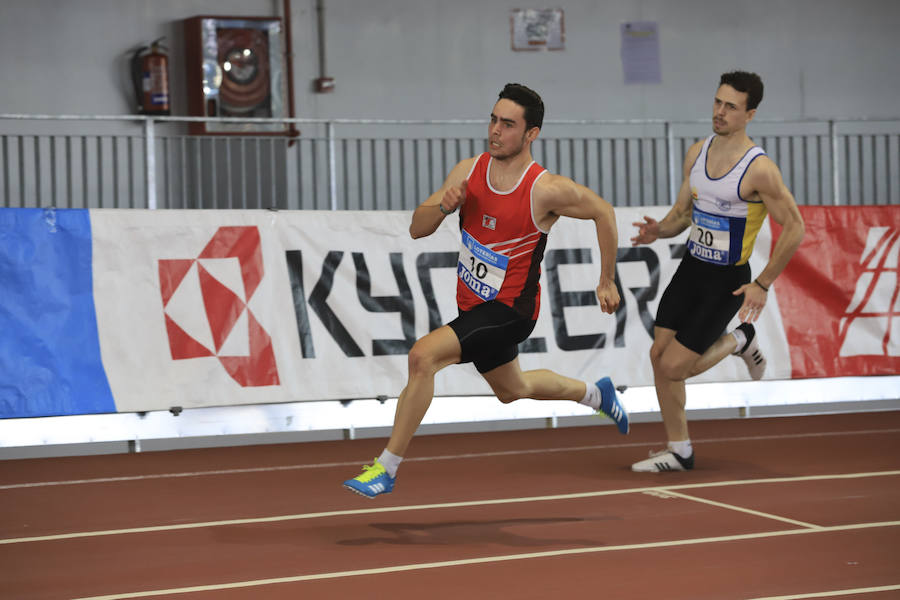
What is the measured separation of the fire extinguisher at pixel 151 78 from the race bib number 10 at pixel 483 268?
9307 mm

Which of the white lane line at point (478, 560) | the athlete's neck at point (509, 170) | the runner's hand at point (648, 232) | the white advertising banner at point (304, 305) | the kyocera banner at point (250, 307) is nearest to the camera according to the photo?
the white lane line at point (478, 560)

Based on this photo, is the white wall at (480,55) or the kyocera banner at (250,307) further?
the white wall at (480,55)

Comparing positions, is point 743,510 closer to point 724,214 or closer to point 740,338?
point 740,338

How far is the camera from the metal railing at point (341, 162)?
13.5 metres

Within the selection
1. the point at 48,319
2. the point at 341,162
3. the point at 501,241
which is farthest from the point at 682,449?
the point at 341,162

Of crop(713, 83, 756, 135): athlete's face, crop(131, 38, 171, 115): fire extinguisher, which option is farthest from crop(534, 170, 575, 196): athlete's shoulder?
crop(131, 38, 171, 115): fire extinguisher

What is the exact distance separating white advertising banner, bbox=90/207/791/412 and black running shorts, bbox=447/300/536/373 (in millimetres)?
3621

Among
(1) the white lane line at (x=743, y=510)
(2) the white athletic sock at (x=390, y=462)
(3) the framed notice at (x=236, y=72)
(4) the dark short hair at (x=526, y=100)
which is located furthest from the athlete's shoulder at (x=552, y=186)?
(3) the framed notice at (x=236, y=72)

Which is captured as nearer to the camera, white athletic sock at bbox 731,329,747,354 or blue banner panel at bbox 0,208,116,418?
white athletic sock at bbox 731,329,747,354

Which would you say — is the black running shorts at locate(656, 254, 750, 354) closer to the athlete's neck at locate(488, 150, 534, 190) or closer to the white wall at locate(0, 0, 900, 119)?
the athlete's neck at locate(488, 150, 534, 190)

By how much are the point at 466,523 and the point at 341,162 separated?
32.3 ft

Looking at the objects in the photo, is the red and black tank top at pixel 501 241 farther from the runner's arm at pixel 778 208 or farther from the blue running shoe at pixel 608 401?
the runner's arm at pixel 778 208

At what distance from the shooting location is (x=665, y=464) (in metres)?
8.00

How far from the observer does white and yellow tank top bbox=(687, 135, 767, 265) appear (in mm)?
7547
